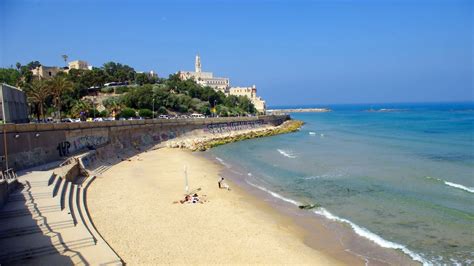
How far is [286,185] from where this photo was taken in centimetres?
2553

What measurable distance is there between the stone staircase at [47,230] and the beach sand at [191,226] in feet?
2.79

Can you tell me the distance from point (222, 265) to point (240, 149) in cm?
3517

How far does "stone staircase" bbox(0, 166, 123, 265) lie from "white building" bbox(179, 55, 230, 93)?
393 ft

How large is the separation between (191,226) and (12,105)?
1569 centimetres

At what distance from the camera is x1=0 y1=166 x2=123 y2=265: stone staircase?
1177cm

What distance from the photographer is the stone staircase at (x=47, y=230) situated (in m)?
11.8

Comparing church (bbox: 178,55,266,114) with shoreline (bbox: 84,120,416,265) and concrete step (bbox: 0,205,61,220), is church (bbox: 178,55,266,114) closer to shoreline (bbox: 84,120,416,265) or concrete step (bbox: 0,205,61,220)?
shoreline (bbox: 84,120,416,265)

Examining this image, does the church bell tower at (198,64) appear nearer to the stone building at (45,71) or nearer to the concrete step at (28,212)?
the stone building at (45,71)

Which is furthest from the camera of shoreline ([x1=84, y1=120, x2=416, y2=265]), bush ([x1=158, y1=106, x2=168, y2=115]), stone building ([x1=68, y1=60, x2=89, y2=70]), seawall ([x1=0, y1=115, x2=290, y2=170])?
stone building ([x1=68, y1=60, x2=89, y2=70])

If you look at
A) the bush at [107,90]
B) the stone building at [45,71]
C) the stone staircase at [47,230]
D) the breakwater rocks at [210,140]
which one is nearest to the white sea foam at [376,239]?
the stone staircase at [47,230]

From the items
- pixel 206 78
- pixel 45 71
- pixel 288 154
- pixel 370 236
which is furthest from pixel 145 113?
pixel 206 78

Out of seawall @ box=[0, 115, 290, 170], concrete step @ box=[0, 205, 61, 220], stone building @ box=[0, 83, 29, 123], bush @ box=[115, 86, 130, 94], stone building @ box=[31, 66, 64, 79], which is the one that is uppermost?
stone building @ box=[31, 66, 64, 79]

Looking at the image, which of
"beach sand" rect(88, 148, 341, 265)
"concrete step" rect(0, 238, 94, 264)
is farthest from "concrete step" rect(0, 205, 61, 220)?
"concrete step" rect(0, 238, 94, 264)

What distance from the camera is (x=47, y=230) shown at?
13.5 metres
